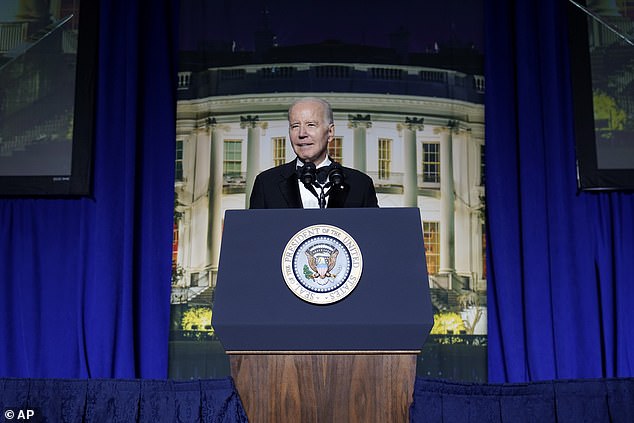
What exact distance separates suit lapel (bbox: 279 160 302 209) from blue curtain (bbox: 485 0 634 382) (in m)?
2.36

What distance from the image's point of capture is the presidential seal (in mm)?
1755

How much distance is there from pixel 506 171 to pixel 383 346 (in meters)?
3.02

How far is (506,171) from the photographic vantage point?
4.54 meters

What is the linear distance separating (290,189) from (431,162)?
7.99 ft

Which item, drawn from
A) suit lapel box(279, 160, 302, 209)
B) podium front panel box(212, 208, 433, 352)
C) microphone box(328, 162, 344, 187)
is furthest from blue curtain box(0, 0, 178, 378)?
podium front panel box(212, 208, 433, 352)

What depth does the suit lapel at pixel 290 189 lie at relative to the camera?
235 centimetres

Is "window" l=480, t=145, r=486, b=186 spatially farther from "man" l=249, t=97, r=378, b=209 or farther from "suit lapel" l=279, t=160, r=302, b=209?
"suit lapel" l=279, t=160, r=302, b=209

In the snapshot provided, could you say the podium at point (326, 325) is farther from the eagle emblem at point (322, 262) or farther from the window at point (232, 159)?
the window at point (232, 159)

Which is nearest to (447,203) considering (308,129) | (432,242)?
(432,242)

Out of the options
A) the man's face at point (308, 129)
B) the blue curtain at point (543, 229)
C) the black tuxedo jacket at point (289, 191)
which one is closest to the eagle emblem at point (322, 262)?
the black tuxedo jacket at point (289, 191)

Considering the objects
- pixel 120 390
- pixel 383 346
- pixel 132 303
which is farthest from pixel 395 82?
pixel 383 346

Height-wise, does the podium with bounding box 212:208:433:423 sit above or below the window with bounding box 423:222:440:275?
below

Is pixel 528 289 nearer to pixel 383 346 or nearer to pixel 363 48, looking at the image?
pixel 363 48

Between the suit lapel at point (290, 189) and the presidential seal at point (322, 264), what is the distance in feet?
1.83
